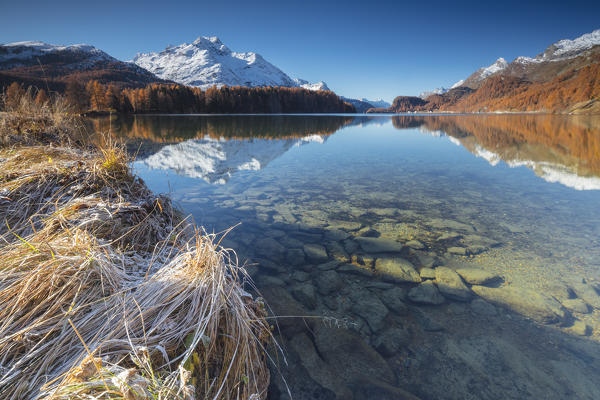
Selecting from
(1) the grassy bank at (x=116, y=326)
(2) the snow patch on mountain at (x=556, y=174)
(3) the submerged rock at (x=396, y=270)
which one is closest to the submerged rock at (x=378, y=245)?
(3) the submerged rock at (x=396, y=270)

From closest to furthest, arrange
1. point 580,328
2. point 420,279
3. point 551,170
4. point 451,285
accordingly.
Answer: point 580,328 → point 451,285 → point 420,279 → point 551,170

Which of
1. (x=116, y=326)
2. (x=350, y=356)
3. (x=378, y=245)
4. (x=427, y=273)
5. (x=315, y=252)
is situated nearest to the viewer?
(x=116, y=326)

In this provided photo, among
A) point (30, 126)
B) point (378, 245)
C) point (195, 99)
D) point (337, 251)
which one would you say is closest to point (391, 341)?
point (337, 251)

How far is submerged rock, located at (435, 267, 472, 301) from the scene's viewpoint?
349cm

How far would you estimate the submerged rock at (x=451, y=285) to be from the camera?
3492 mm

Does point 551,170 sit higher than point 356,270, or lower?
higher

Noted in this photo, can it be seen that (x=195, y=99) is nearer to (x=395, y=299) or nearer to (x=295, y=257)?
(x=295, y=257)

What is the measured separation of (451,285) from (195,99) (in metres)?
99.1

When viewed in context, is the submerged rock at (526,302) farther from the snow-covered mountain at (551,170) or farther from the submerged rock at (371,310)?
the snow-covered mountain at (551,170)

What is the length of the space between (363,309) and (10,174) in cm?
446

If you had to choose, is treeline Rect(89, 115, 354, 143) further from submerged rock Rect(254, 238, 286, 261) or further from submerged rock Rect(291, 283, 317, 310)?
submerged rock Rect(291, 283, 317, 310)

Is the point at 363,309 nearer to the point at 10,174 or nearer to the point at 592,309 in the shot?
the point at 592,309

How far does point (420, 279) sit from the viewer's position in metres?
3.85

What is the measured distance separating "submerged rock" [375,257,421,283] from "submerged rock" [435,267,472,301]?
0.30 metres
